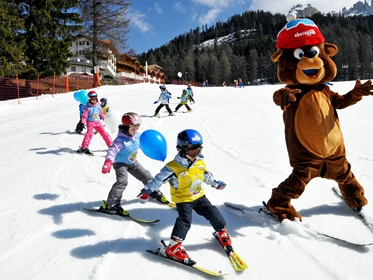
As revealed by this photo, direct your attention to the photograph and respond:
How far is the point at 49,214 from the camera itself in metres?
4.23

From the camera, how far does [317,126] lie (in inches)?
139

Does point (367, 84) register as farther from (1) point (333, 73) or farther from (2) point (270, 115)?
(2) point (270, 115)

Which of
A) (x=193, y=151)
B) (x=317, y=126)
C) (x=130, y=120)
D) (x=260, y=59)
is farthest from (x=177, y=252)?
(x=260, y=59)

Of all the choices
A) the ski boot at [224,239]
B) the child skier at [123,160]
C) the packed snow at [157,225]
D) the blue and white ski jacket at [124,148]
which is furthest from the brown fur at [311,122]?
the blue and white ski jacket at [124,148]

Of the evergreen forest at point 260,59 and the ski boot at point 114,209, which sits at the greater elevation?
the evergreen forest at point 260,59

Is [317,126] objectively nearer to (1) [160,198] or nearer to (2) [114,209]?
(1) [160,198]

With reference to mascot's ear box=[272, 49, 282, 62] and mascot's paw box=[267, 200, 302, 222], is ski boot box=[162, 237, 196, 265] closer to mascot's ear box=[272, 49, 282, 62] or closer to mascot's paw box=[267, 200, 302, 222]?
mascot's paw box=[267, 200, 302, 222]

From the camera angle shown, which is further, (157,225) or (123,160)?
(123,160)

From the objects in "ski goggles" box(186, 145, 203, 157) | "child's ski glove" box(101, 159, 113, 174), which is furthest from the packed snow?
"ski goggles" box(186, 145, 203, 157)

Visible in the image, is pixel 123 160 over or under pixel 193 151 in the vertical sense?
under

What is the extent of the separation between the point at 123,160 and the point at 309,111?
8.98 ft

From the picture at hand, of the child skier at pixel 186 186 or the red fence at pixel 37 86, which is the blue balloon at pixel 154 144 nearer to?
the child skier at pixel 186 186

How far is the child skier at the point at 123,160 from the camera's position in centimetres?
420

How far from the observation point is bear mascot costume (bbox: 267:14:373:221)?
355cm
